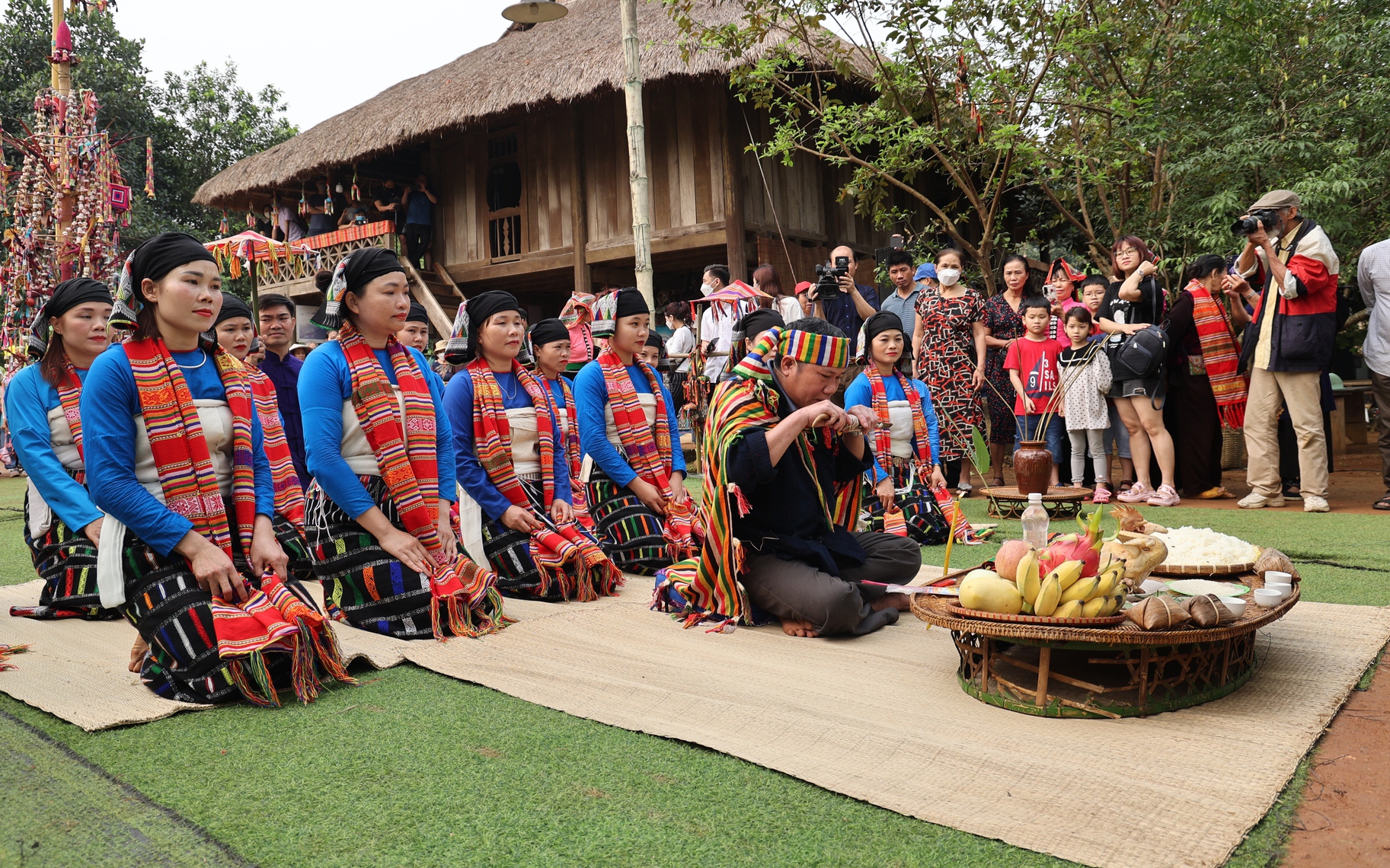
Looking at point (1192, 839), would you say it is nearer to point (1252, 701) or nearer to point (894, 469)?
point (1252, 701)

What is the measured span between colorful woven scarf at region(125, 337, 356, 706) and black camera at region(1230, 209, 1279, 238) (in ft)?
18.2

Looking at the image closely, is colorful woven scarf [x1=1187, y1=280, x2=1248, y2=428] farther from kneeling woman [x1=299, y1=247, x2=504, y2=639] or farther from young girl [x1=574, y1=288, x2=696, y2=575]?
kneeling woman [x1=299, y1=247, x2=504, y2=639]

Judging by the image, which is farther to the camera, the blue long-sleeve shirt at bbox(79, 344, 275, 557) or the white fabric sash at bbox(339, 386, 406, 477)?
the white fabric sash at bbox(339, 386, 406, 477)

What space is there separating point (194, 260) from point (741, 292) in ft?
17.6

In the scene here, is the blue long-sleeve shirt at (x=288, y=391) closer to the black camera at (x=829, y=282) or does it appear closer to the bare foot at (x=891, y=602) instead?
the bare foot at (x=891, y=602)

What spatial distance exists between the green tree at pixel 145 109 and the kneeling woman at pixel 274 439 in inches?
649

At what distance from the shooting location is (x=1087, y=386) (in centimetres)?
696

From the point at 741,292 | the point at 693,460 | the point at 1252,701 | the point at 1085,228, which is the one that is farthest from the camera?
the point at 693,460

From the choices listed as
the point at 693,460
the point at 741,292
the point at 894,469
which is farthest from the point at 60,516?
the point at 693,460

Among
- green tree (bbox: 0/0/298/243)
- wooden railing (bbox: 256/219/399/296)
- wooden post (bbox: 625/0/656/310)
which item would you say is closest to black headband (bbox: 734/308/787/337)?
wooden post (bbox: 625/0/656/310)

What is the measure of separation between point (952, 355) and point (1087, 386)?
99 cm

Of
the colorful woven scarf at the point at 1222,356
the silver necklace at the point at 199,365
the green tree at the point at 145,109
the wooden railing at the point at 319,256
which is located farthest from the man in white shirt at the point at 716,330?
the green tree at the point at 145,109

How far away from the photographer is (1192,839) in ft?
6.21

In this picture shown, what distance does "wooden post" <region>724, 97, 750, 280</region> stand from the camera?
35.8 ft
